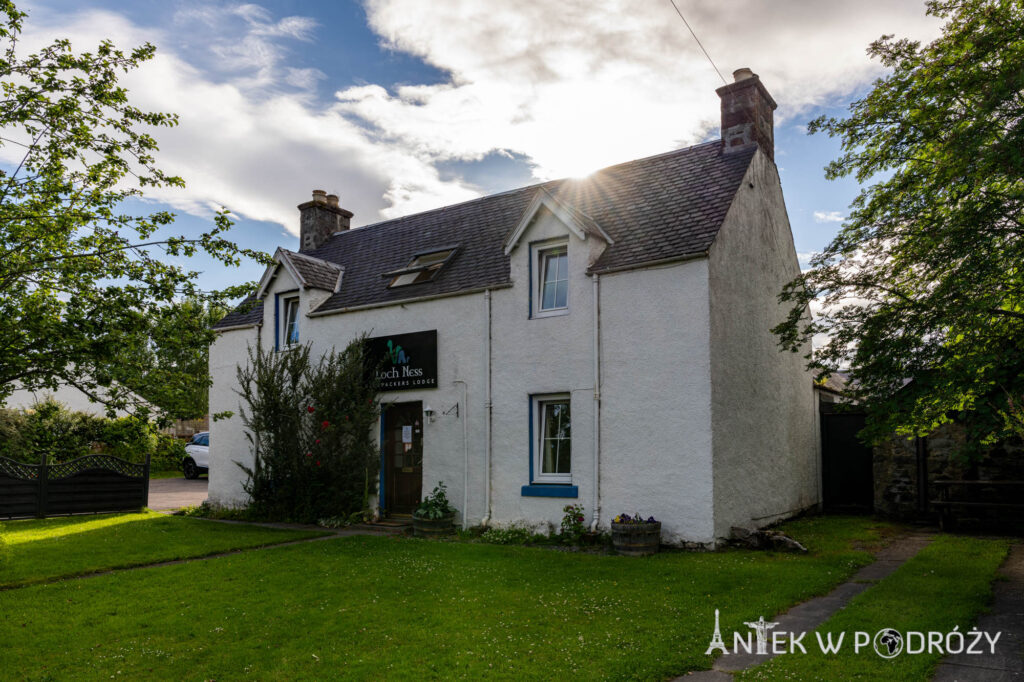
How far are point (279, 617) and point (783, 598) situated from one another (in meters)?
5.65

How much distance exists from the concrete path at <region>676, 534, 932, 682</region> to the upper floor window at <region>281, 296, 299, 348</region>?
13.3 meters

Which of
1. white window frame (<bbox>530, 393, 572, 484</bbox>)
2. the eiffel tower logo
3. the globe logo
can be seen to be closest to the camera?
the globe logo

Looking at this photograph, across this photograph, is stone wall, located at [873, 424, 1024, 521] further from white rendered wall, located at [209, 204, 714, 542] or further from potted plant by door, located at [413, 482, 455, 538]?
potted plant by door, located at [413, 482, 455, 538]

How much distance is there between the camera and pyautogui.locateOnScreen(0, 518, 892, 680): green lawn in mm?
5926

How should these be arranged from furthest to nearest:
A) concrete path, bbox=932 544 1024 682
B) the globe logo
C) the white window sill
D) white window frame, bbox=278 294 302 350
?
white window frame, bbox=278 294 302 350, the white window sill, the globe logo, concrete path, bbox=932 544 1024 682

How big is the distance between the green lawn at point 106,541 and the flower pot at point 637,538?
20.3 ft

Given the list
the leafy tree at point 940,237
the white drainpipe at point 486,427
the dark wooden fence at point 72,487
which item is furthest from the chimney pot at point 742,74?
the dark wooden fence at point 72,487

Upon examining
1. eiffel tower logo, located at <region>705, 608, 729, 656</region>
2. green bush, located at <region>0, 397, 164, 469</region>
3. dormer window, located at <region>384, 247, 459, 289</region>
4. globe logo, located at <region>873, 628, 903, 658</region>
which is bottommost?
eiffel tower logo, located at <region>705, 608, 729, 656</region>

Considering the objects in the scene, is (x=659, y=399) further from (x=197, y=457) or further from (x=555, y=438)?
(x=197, y=457)

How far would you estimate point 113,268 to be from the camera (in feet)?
26.8

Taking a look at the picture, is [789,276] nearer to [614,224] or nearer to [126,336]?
[614,224]

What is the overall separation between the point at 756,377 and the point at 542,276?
4602 millimetres

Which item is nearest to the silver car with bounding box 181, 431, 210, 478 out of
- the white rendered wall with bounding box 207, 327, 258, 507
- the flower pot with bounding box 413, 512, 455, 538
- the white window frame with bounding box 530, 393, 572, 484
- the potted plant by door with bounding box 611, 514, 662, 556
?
the white rendered wall with bounding box 207, 327, 258, 507

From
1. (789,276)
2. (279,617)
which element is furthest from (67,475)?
(789,276)
